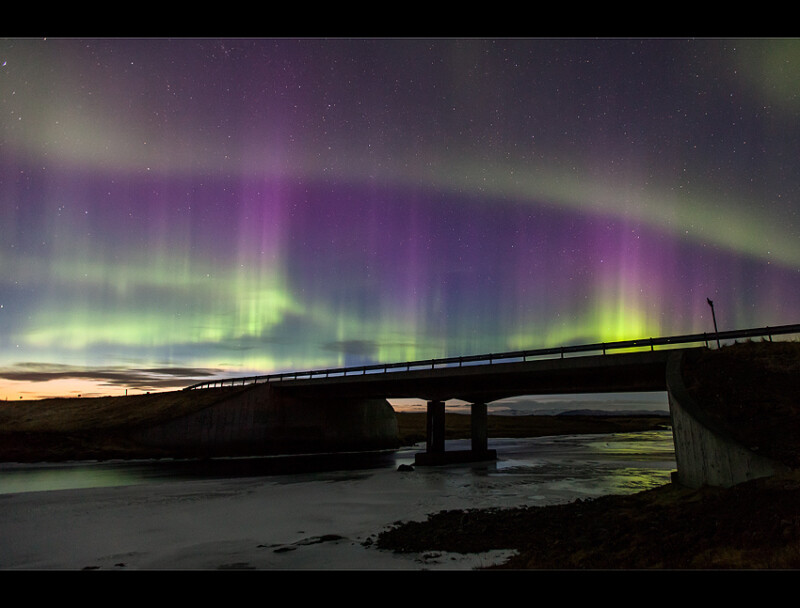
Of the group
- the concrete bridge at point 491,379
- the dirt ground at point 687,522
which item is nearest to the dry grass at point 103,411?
the concrete bridge at point 491,379

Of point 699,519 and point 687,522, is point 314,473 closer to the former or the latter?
point 687,522

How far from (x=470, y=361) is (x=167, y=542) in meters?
31.4

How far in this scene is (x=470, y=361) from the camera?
44.4 metres

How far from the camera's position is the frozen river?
1391cm

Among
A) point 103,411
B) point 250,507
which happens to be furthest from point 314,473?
point 103,411

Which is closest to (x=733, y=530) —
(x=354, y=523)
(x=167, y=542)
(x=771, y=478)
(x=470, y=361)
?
(x=771, y=478)

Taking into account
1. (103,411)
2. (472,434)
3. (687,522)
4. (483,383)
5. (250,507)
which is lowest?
(472,434)

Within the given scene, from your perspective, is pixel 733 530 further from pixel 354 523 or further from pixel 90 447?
pixel 90 447

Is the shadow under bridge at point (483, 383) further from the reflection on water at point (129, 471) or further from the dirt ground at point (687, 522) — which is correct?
the dirt ground at point (687, 522)

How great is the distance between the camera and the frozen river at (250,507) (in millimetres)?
13914

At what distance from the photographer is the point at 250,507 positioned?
23125mm

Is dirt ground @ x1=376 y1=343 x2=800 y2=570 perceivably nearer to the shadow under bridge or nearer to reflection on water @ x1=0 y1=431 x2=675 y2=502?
reflection on water @ x1=0 y1=431 x2=675 y2=502

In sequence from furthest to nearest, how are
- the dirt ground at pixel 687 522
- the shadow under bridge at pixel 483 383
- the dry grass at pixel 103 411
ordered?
1. the dry grass at pixel 103 411
2. the shadow under bridge at pixel 483 383
3. the dirt ground at pixel 687 522

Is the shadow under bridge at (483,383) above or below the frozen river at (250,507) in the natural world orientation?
above
